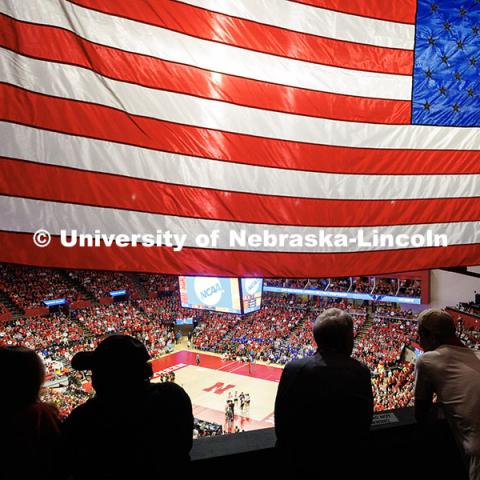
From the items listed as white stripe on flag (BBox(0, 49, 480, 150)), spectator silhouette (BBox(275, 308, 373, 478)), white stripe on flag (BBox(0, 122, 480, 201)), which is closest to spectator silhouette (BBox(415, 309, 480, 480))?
spectator silhouette (BBox(275, 308, 373, 478))

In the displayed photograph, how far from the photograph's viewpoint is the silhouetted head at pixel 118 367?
1.49m

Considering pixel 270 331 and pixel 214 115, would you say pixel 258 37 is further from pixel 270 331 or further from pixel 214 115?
pixel 270 331

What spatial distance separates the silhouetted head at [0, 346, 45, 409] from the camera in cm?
157

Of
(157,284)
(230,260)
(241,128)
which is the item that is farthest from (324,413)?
(157,284)

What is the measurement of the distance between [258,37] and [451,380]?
267 cm

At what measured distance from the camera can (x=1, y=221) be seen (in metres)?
2.43

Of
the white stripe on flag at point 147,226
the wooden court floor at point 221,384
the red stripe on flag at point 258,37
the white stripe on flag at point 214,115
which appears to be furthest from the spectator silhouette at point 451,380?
the wooden court floor at point 221,384

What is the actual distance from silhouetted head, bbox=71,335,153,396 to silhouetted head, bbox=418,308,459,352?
5.00ft

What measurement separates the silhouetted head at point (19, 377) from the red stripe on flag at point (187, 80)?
1.83 m

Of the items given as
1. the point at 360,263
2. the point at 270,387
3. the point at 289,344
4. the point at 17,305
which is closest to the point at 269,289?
the point at 289,344

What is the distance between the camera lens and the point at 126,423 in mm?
1444

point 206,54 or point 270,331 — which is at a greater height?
point 206,54

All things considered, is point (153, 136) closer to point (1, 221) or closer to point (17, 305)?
point (1, 221)

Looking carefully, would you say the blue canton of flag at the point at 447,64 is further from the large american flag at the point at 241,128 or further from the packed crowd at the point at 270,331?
the packed crowd at the point at 270,331
